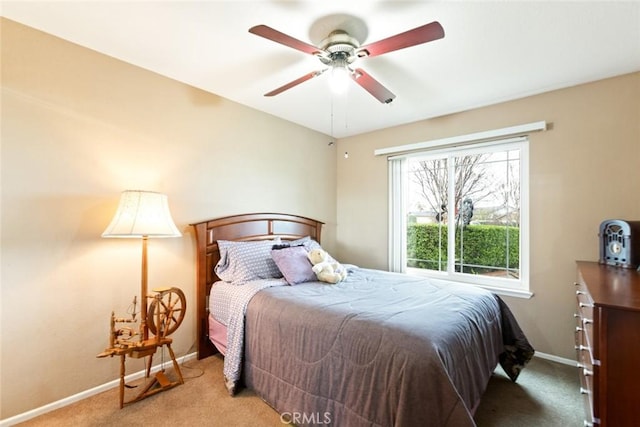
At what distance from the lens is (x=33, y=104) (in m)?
1.91

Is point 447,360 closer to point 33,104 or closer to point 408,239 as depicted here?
point 408,239

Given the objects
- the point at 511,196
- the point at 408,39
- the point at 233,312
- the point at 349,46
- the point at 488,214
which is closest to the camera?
the point at 408,39

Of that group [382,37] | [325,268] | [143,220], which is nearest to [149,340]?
[143,220]

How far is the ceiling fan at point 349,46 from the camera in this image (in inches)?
60.0

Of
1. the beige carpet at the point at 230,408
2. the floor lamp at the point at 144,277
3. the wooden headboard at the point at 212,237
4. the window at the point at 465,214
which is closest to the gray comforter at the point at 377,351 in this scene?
the beige carpet at the point at 230,408

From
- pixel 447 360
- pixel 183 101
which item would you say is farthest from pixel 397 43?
pixel 183 101

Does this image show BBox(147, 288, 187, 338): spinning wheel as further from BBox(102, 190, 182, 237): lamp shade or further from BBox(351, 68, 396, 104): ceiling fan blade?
BBox(351, 68, 396, 104): ceiling fan blade

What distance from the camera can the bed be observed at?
1.32m

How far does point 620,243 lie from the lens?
2.12m

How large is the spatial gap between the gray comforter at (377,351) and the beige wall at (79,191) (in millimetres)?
1103

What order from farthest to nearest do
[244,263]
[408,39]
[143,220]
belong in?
[244,263], [143,220], [408,39]

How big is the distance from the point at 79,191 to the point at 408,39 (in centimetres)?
242

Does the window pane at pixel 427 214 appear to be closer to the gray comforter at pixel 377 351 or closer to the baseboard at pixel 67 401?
the gray comforter at pixel 377 351

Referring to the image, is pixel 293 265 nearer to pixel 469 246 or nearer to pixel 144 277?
pixel 144 277
